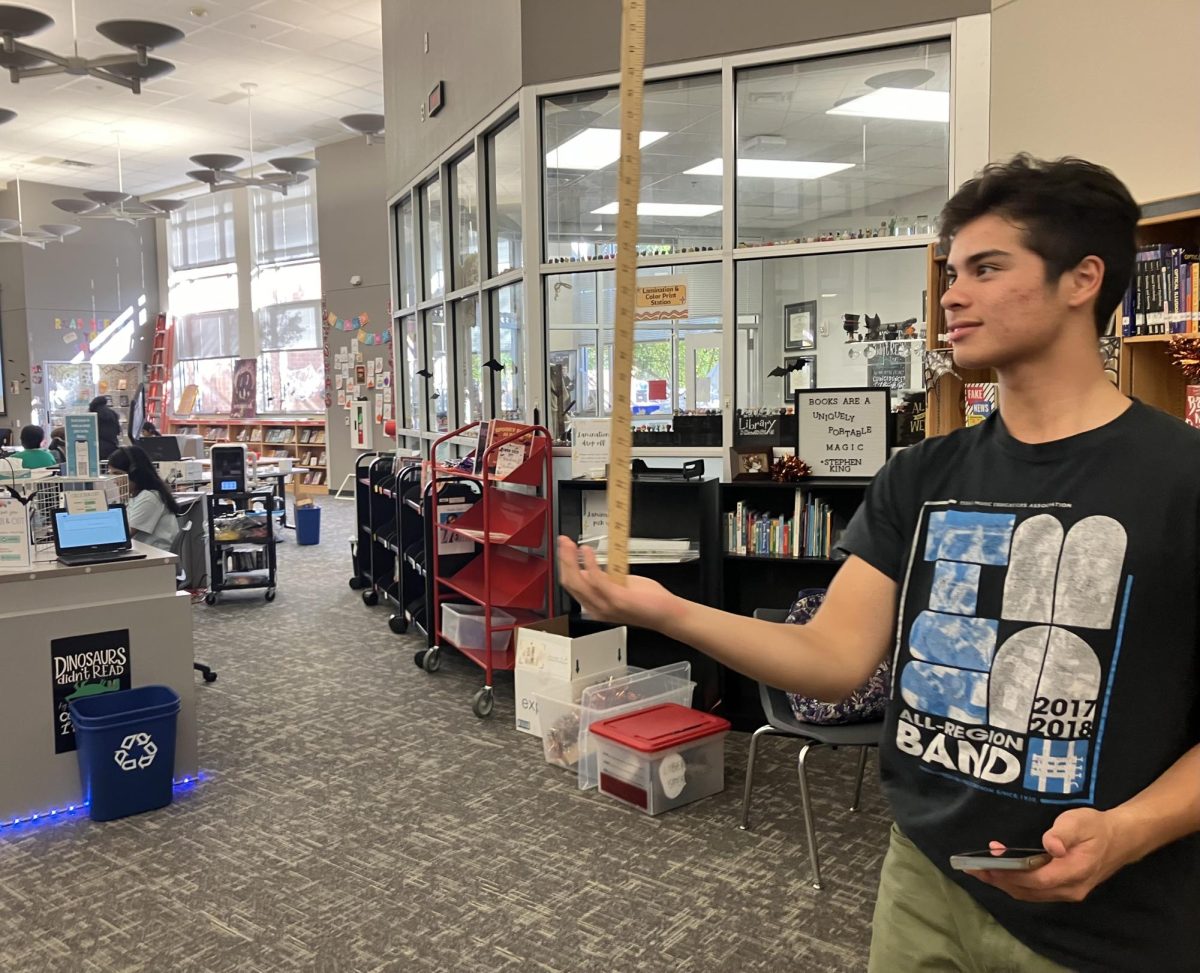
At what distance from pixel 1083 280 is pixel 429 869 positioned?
259cm

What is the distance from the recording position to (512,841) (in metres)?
3.06

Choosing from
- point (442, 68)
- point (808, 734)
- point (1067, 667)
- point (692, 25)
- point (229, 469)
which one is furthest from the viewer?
point (229, 469)

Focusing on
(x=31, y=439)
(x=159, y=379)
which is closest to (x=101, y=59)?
(x=31, y=439)

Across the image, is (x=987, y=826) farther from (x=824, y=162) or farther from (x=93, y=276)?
(x=93, y=276)

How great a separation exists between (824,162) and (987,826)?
3997mm

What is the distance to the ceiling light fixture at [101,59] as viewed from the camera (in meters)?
6.16

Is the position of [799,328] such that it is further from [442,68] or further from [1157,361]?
[442,68]

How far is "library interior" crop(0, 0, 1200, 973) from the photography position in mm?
993

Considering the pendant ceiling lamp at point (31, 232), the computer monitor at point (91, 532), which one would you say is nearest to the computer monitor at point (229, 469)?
the computer monitor at point (91, 532)

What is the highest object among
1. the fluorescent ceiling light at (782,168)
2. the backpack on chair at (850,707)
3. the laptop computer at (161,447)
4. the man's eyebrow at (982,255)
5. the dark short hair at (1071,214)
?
the fluorescent ceiling light at (782,168)

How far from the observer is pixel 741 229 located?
438cm

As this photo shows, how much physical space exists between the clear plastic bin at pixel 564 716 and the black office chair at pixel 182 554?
2.03 m

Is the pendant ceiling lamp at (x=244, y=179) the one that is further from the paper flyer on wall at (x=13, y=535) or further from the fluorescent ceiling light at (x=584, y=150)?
the paper flyer on wall at (x=13, y=535)

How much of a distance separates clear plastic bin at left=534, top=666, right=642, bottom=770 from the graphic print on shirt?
269cm
